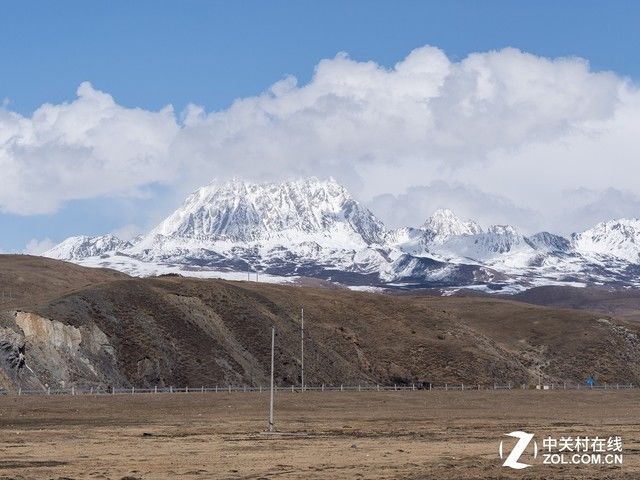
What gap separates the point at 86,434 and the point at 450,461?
74.7ft

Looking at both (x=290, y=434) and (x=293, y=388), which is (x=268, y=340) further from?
(x=290, y=434)

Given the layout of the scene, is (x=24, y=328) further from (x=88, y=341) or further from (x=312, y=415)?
(x=312, y=415)

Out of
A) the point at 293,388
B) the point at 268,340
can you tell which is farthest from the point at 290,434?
the point at 268,340

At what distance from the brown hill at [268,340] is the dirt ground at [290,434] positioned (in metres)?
11.2

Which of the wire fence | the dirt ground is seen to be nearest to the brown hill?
the wire fence

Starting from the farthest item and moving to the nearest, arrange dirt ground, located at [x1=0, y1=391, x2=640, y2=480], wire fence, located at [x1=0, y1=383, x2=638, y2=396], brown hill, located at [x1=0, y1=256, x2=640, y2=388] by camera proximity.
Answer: brown hill, located at [x1=0, y1=256, x2=640, y2=388]
wire fence, located at [x1=0, y1=383, x2=638, y2=396]
dirt ground, located at [x1=0, y1=391, x2=640, y2=480]

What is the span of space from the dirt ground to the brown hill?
11.2 m

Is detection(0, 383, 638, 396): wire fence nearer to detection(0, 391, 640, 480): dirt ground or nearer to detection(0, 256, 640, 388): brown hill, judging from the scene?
detection(0, 256, 640, 388): brown hill

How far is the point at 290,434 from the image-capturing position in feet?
182

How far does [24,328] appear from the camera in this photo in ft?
330

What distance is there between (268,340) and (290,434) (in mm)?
68964

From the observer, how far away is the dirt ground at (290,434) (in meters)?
37.0

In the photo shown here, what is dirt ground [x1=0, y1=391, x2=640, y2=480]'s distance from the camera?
121ft

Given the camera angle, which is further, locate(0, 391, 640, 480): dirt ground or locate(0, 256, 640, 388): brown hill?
locate(0, 256, 640, 388): brown hill
